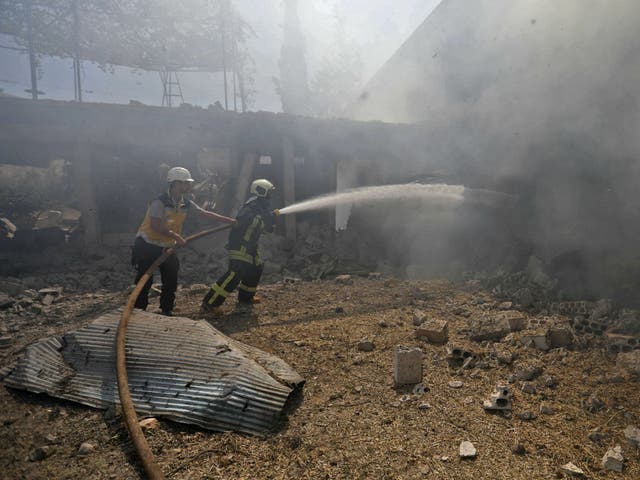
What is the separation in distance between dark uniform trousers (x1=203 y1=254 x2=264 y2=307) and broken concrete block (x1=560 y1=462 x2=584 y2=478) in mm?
3619

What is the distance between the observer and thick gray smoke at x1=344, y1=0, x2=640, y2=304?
4934 millimetres

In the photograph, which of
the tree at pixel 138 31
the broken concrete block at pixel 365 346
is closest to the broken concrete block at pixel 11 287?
the broken concrete block at pixel 365 346

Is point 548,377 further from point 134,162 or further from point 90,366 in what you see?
point 134,162

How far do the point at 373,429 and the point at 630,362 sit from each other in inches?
94.3

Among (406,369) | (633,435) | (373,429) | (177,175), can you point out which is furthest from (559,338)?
(177,175)

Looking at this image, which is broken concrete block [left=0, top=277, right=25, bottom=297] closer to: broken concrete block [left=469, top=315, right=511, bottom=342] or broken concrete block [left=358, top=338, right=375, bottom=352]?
broken concrete block [left=358, top=338, right=375, bottom=352]

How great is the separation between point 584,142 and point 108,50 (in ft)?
55.1

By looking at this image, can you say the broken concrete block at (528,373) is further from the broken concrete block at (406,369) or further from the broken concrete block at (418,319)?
the broken concrete block at (418,319)

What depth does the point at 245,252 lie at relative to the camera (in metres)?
4.84

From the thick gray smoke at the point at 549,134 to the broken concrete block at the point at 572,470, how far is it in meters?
3.27

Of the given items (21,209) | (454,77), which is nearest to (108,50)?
(21,209)

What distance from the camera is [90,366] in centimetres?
279

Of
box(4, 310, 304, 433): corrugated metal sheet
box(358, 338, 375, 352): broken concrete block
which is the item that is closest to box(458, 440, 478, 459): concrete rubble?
Answer: box(4, 310, 304, 433): corrugated metal sheet

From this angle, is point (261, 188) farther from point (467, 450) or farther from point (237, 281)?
point (467, 450)
